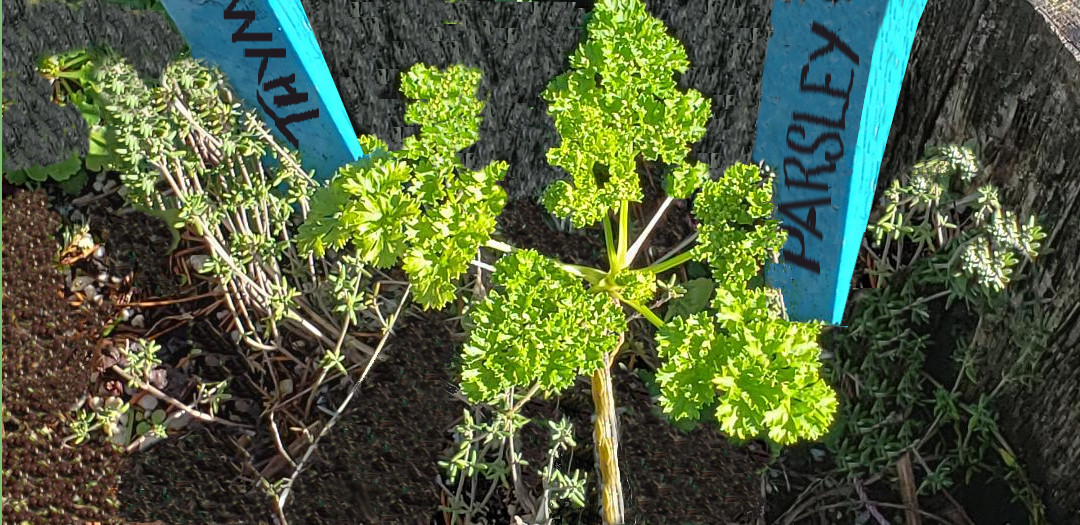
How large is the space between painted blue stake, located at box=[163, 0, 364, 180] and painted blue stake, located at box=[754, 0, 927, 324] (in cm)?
81

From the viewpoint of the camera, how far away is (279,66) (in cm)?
189

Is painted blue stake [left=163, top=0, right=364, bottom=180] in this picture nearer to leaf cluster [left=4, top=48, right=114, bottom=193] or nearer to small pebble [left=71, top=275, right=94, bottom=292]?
leaf cluster [left=4, top=48, right=114, bottom=193]

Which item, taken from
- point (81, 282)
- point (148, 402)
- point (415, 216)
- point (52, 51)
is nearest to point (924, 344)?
point (415, 216)

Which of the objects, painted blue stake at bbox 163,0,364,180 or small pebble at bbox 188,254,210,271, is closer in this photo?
painted blue stake at bbox 163,0,364,180

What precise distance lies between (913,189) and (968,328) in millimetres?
293

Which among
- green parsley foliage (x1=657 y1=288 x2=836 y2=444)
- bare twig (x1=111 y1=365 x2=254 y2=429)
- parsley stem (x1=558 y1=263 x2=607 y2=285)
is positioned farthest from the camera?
bare twig (x1=111 y1=365 x2=254 y2=429)

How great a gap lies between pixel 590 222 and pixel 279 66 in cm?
66

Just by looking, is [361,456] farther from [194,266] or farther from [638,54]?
[638,54]

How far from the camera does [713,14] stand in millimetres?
2023

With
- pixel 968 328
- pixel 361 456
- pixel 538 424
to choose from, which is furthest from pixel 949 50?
pixel 361 456

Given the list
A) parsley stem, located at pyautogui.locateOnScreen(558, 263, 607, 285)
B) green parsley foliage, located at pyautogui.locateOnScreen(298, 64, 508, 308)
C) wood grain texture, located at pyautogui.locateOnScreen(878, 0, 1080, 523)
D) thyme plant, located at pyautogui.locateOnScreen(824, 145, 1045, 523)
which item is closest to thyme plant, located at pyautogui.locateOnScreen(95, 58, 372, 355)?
green parsley foliage, located at pyautogui.locateOnScreen(298, 64, 508, 308)

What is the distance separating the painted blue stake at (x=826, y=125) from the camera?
149 cm

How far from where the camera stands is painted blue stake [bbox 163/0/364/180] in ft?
5.98

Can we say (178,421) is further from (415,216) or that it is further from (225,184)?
(415,216)
